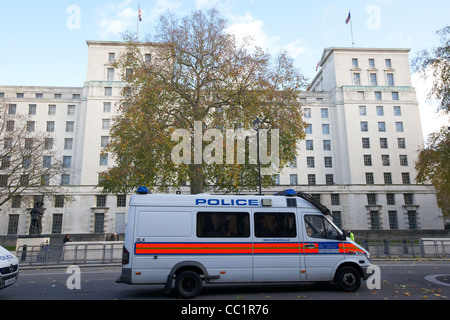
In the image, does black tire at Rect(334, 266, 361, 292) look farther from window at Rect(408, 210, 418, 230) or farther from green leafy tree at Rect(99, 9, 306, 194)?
window at Rect(408, 210, 418, 230)

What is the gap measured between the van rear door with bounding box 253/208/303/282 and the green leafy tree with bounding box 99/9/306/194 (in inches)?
369

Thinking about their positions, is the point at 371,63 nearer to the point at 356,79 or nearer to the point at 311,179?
the point at 356,79

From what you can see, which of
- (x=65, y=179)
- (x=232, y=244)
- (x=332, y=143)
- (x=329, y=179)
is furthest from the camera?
(x=332, y=143)

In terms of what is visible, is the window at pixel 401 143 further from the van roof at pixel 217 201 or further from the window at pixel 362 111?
the van roof at pixel 217 201

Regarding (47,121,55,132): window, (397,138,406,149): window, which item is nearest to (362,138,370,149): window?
(397,138,406,149): window

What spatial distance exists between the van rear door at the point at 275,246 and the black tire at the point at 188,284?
160cm

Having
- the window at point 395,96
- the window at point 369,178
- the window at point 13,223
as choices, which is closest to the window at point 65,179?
the window at point 13,223

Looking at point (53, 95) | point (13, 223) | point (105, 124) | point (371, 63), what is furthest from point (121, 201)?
point (371, 63)

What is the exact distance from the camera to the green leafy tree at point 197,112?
1898 cm

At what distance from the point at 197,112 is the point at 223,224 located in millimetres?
13203

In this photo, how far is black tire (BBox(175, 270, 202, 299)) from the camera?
813 cm

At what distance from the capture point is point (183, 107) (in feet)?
71.9

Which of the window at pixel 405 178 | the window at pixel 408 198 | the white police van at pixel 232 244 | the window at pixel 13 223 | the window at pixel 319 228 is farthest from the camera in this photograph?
the window at pixel 405 178

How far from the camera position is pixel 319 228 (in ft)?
29.7
